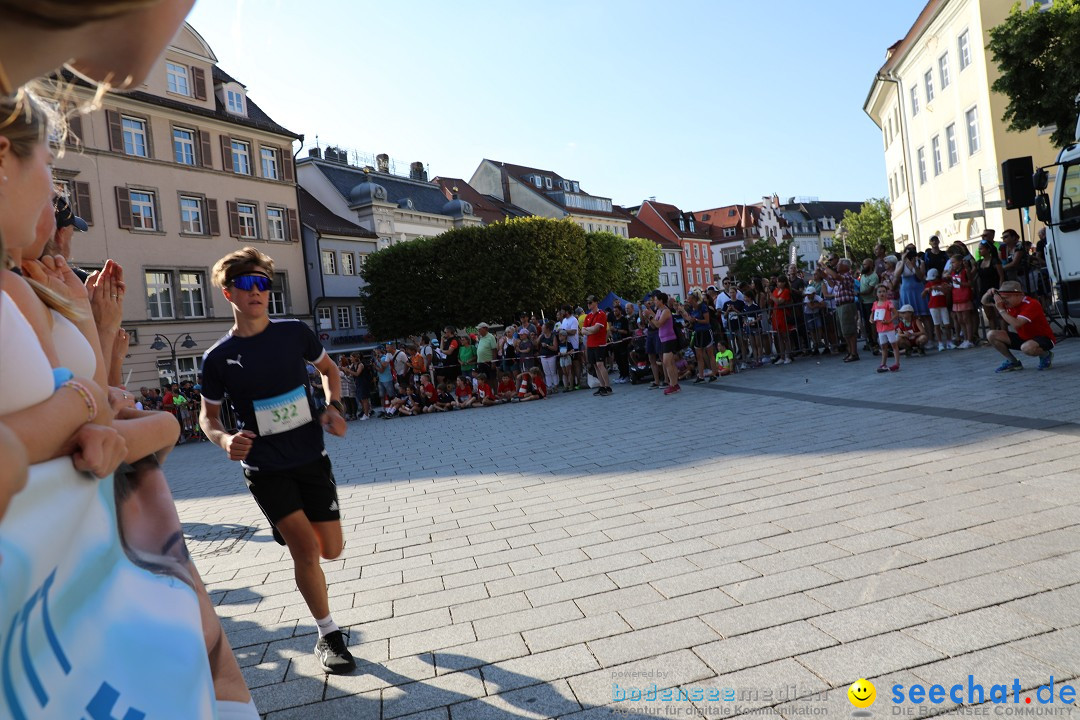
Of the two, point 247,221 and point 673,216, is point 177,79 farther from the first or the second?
point 673,216

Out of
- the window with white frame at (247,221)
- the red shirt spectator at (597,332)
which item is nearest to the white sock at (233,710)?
the red shirt spectator at (597,332)

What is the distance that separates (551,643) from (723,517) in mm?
2189

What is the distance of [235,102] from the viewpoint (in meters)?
41.3

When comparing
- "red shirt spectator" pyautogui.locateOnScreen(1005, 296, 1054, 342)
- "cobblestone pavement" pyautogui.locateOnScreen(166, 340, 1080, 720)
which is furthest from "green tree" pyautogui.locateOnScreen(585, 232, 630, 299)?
"cobblestone pavement" pyautogui.locateOnScreen(166, 340, 1080, 720)

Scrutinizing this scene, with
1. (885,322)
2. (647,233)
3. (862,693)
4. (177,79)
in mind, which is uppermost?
(177,79)

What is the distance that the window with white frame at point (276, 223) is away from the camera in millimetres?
42375

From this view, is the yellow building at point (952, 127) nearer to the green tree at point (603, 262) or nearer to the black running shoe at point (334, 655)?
the green tree at point (603, 262)

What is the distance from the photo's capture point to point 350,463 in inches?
464

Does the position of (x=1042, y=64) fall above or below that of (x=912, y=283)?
above

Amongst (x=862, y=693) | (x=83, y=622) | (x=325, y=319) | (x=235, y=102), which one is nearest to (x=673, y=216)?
(x=325, y=319)

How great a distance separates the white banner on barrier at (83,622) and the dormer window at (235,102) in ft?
143

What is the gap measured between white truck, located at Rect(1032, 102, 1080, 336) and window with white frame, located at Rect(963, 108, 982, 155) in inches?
906

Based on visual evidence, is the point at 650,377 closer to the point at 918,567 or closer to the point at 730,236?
the point at 918,567

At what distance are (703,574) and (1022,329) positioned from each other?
868 cm
